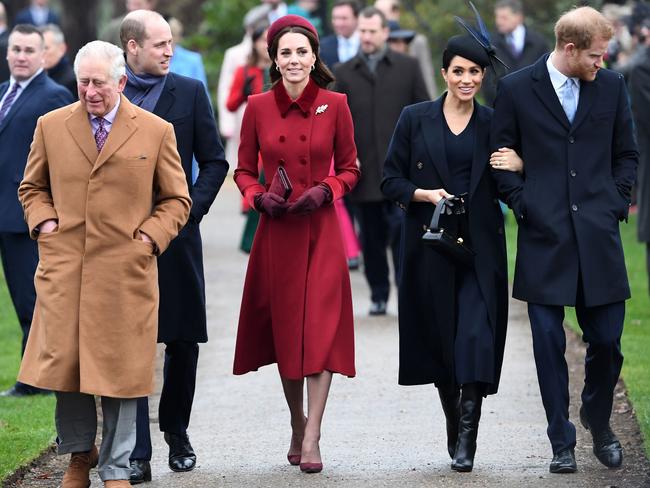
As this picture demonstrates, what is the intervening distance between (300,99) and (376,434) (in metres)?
1.83

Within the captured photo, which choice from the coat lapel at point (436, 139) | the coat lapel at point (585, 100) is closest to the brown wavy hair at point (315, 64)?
the coat lapel at point (436, 139)

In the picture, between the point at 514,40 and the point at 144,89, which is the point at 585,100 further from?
the point at 514,40

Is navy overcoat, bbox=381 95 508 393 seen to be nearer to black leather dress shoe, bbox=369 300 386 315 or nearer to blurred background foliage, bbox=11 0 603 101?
black leather dress shoe, bbox=369 300 386 315

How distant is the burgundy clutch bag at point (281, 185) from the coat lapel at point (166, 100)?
0.59 metres

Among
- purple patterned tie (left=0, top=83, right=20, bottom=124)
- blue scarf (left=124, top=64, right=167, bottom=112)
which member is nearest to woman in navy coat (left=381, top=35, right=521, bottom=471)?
blue scarf (left=124, top=64, right=167, bottom=112)

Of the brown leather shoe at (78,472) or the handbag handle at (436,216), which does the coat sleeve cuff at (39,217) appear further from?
the handbag handle at (436,216)

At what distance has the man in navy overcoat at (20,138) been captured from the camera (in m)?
9.41

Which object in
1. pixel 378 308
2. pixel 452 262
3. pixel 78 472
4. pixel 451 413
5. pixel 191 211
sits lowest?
pixel 378 308

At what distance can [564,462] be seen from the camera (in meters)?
7.24

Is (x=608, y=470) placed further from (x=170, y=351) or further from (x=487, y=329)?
(x=170, y=351)

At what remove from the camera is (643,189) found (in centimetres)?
1242

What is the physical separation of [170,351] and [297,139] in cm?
116

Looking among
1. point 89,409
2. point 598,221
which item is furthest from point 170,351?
point 598,221

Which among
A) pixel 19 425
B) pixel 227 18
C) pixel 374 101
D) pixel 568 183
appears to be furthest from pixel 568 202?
pixel 227 18
